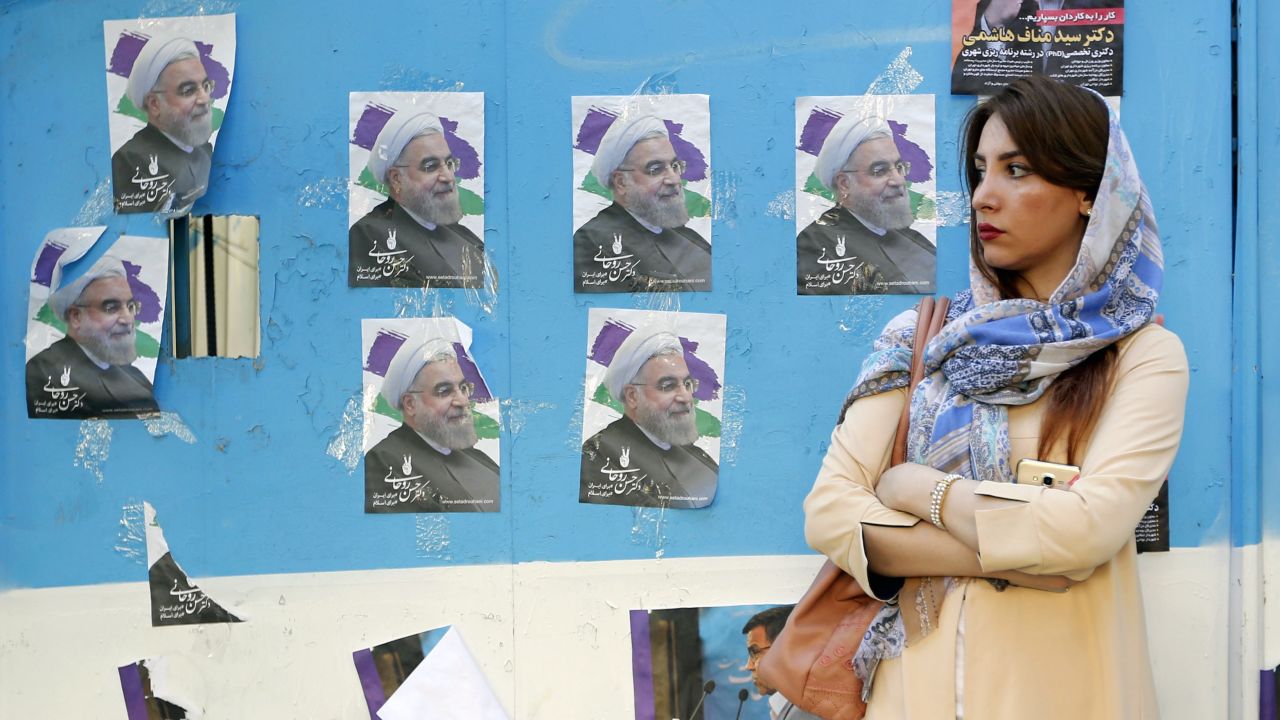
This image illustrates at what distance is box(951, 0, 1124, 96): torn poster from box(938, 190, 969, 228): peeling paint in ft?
0.82

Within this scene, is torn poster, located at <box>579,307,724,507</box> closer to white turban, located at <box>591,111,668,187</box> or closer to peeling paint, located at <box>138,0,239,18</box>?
white turban, located at <box>591,111,668,187</box>

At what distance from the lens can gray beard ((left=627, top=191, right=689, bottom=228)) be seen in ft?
8.50

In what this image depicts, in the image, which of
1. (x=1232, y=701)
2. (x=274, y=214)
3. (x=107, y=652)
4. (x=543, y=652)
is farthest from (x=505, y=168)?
(x=1232, y=701)

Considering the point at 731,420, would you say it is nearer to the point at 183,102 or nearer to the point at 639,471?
the point at 639,471

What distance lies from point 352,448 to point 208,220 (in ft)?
2.21

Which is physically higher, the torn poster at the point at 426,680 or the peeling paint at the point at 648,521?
the peeling paint at the point at 648,521

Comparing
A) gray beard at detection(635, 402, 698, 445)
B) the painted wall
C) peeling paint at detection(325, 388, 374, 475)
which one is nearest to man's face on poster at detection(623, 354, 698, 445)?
gray beard at detection(635, 402, 698, 445)

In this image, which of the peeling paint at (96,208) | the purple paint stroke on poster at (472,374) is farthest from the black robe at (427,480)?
the peeling paint at (96,208)

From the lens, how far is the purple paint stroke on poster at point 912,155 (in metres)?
2.58

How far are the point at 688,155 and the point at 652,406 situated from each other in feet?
2.05

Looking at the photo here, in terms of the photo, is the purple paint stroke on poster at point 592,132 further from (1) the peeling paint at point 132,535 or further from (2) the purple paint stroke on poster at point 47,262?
(1) the peeling paint at point 132,535

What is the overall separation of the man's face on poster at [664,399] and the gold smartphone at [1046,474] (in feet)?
3.18

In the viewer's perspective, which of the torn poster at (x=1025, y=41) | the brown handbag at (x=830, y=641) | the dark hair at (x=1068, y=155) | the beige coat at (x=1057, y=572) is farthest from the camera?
the torn poster at (x=1025, y=41)

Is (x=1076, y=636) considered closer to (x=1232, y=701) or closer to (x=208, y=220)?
(x=1232, y=701)
